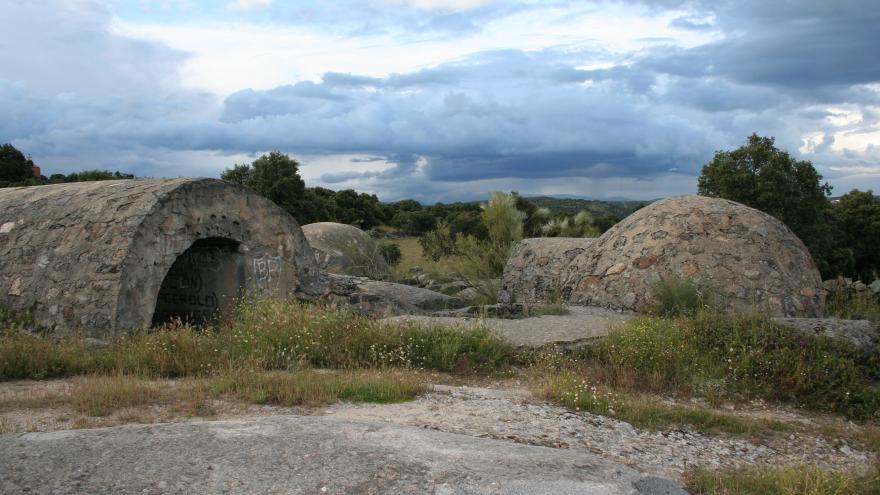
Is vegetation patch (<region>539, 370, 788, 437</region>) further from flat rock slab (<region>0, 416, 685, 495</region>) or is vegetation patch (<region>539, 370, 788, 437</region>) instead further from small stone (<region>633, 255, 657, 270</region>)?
small stone (<region>633, 255, 657, 270</region>)

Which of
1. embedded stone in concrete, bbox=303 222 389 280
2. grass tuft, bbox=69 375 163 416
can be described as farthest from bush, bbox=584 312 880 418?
embedded stone in concrete, bbox=303 222 389 280

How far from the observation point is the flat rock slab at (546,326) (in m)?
9.15

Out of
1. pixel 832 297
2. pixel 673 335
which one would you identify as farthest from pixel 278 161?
pixel 673 335

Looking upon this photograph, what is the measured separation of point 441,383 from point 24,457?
414 centimetres

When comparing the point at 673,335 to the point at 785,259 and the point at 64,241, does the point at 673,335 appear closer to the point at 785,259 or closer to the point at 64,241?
the point at 785,259

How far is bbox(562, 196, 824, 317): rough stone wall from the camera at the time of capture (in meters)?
11.2

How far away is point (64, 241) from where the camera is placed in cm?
1045

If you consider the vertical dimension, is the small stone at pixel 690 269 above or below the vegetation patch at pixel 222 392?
above

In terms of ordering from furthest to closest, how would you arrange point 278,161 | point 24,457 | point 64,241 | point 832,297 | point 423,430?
point 278,161 < point 832,297 < point 64,241 < point 423,430 < point 24,457

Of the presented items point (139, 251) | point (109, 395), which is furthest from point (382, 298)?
point (109, 395)

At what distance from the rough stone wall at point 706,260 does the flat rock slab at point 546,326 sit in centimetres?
128

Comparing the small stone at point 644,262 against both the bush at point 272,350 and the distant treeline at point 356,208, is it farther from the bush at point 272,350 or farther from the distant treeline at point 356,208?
the distant treeline at point 356,208

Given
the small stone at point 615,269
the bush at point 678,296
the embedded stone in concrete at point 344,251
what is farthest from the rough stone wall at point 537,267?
the embedded stone in concrete at point 344,251

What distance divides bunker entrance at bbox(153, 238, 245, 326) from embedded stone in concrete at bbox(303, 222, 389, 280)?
307 inches
